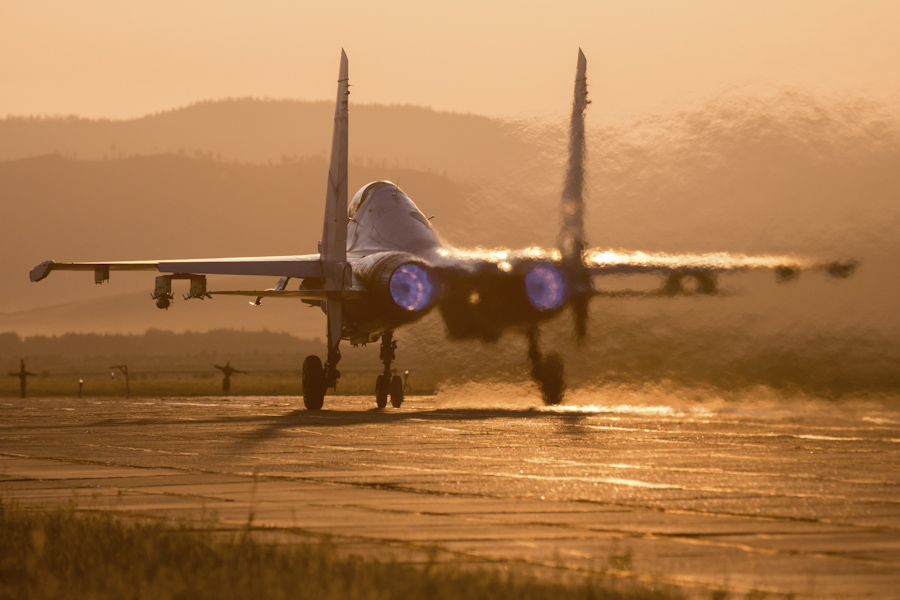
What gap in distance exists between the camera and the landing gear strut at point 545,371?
101 feet

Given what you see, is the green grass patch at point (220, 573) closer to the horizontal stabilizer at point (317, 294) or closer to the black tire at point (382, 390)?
the horizontal stabilizer at point (317, 294)

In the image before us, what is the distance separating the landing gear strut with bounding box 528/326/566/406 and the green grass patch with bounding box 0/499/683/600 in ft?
68.4

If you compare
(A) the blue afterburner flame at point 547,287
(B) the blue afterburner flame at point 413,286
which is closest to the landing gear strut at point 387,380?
(B) the blue afterburner flame at point 413,286

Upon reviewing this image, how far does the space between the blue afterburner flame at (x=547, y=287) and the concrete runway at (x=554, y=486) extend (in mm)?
3984

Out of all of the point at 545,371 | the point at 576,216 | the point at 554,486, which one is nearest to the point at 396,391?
the point at 545,371

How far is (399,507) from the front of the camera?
41.3ft

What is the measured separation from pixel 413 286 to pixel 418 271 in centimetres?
43

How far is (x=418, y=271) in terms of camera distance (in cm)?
3350

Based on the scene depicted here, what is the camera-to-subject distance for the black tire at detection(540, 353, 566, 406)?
30688 millimetres

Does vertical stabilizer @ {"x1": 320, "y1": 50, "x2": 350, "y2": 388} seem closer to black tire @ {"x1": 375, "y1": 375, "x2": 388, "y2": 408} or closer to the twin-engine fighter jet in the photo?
the twin-engine fighter jet

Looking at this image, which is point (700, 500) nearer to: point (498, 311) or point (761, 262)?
point (761, 262)

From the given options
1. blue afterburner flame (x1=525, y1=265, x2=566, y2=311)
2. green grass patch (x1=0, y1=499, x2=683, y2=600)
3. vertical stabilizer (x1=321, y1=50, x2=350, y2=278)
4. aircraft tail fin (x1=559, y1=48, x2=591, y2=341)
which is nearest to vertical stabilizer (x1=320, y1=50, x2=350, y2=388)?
vertical stabilizer (x1=321, y1=50, x2=350, y2=278)

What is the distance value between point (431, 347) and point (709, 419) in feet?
26.1

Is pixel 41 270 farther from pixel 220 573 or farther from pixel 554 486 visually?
pixel 220 573
